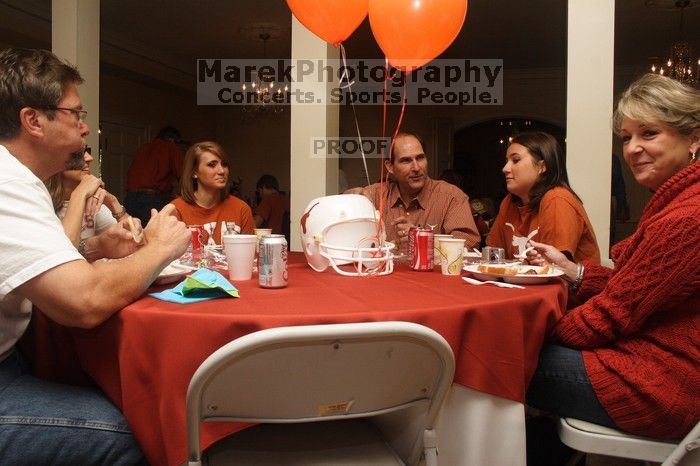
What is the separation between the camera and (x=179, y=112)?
921 cm

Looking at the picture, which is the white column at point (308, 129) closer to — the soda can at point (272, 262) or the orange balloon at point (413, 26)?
the orange balloon at point (413, 26)

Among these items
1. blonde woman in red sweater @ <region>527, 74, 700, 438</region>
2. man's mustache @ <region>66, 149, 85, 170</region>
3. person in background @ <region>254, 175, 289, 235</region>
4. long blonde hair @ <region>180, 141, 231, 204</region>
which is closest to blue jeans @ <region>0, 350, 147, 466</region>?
man's mustache @ <region>66, 149, 85, 170</region>

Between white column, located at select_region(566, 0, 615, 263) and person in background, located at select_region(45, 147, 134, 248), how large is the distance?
8.08 ft

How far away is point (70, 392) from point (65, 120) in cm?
75

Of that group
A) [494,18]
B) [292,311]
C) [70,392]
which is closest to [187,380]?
[292,311]

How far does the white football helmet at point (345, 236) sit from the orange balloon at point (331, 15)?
85cm

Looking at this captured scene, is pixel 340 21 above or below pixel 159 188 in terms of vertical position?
above

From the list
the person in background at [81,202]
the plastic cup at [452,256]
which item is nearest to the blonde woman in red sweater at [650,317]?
the plastic cup at [452,256]

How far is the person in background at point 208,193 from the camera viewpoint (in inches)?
130

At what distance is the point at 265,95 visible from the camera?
6.97 metres

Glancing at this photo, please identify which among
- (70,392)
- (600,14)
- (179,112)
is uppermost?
(179,112)

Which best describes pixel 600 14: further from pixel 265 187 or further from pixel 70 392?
pixel 265 187

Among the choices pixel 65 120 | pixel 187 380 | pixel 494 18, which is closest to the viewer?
pixel 187 380

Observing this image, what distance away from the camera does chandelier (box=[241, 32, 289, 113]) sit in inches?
273
